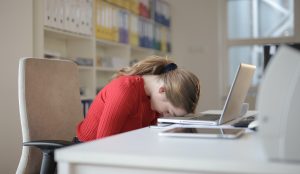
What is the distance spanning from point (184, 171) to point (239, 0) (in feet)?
16.8

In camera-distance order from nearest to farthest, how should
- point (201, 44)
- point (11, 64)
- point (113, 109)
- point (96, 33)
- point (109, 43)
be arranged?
point (113, 109) < point (11, 64) < point (96, 33) < point (109, 43) < point (201, 44)

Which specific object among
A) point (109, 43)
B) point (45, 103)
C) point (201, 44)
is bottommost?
point (45, 103)

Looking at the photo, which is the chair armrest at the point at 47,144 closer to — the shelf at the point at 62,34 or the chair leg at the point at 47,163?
the chair leg at the point at 47,163

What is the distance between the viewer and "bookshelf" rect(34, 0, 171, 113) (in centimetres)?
304

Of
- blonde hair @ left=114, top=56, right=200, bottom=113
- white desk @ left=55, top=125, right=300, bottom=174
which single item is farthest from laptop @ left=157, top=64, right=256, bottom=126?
white desk @ left=55, top=125, right=300, bottom=174

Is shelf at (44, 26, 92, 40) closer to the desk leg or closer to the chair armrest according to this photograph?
the chair armrest

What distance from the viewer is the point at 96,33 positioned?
3656 millimetres

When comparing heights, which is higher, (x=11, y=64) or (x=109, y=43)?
(x=109, y=43)

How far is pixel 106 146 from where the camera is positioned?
967 mm

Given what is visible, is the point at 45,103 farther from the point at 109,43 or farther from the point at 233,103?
the point at 109,43

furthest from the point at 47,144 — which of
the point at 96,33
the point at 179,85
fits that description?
the point at 96,33

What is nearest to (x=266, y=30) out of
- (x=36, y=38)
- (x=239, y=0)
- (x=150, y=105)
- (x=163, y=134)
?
(x=239, y=0)

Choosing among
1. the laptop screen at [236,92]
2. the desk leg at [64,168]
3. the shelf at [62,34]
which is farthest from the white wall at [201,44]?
the desk leg at [64,168]

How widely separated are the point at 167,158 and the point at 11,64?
2.25 meters
